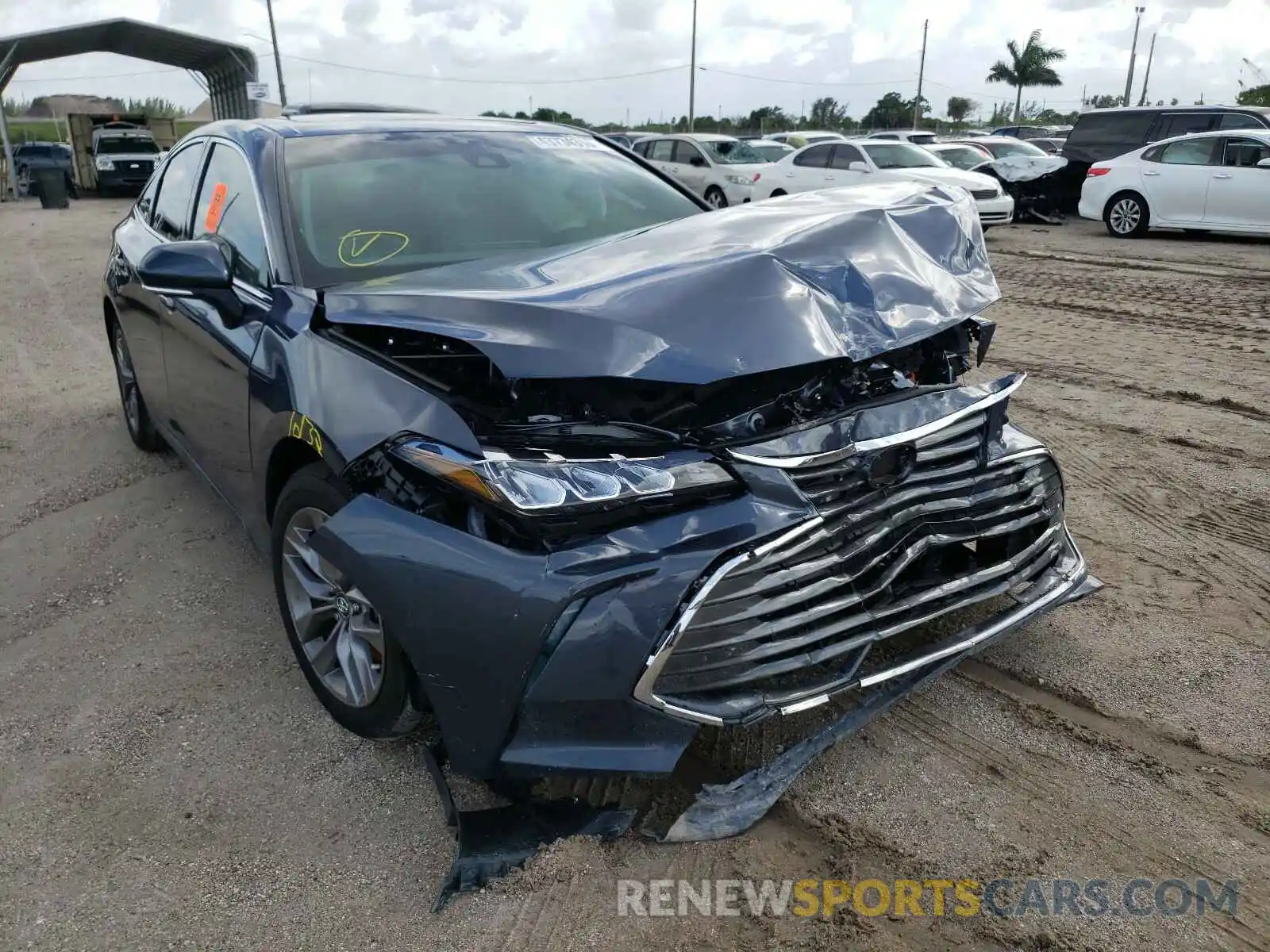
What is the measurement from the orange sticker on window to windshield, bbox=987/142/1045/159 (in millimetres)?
17091

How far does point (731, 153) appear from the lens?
17.0 meters

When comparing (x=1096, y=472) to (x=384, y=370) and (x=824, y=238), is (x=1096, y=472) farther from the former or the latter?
(x=384, y=370)

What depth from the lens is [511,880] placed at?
85.0 inches

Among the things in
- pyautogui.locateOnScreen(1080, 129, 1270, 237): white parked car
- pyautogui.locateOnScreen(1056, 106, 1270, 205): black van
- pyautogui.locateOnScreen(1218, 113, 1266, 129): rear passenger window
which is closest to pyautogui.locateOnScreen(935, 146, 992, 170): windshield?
pyautogui.locateOnScreen(1056, 106, 1270, 205): black van

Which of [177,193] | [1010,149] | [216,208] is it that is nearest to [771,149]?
[1010,149]

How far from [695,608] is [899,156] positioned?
14.1 m

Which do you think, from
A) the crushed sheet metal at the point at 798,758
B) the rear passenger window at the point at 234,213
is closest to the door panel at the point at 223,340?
the rear passenger window at the point at 234,213

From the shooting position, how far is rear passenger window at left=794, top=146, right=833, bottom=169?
49.0 ft

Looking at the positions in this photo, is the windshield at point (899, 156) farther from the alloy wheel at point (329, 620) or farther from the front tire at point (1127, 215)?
the alloy wheel at point (329, 620)

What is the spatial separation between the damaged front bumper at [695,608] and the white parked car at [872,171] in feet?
37.7

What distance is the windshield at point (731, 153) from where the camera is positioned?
656 inches

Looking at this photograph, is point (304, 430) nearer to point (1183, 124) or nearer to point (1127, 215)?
point (1127, 215)

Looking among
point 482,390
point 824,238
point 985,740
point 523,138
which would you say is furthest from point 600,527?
point 523,138

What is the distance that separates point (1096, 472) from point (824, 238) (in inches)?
102
